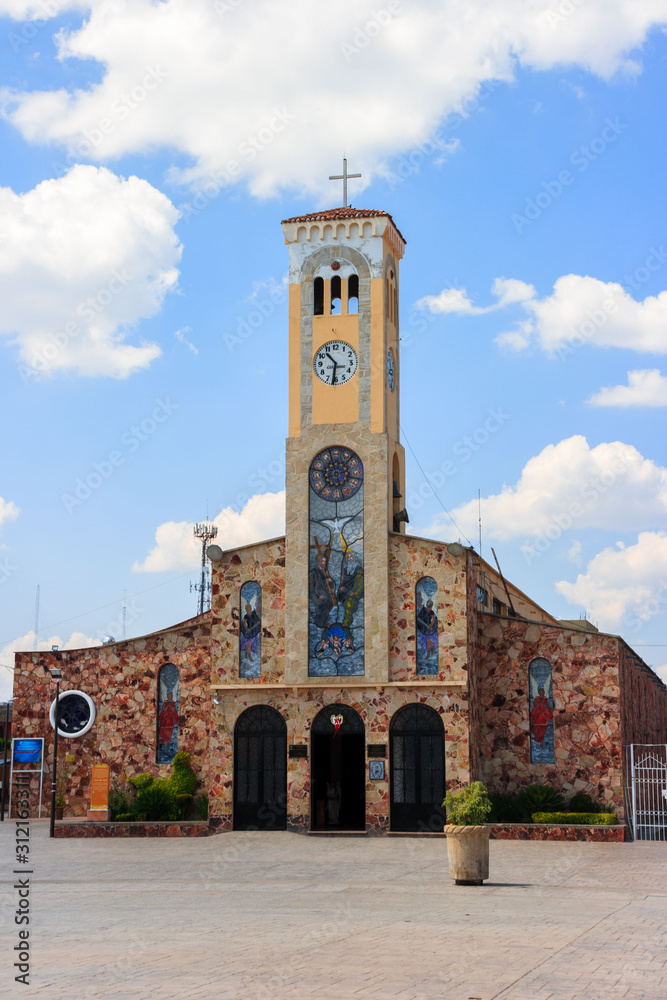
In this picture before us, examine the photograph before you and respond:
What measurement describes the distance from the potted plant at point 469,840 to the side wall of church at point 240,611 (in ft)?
44.9

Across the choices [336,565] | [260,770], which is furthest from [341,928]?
[336,565]

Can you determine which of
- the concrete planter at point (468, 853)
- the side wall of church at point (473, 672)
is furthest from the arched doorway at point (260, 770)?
the concrete planter at point (468, 853)

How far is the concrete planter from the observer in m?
19.3

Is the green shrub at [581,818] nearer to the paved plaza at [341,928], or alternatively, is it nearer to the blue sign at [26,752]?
the paved plaza at [341,928]

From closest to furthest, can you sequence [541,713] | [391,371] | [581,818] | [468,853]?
[468,853], [581,818], [541,713], [391,371]

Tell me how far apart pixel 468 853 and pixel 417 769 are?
12210mm

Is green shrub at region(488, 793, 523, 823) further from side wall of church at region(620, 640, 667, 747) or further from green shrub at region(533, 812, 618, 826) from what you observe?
side wall of church at region(620, 640, 667, 747)

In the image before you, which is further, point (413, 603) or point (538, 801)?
point (413, 603)

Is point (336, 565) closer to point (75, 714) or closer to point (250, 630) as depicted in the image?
point (250, 630)

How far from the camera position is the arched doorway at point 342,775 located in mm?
32125

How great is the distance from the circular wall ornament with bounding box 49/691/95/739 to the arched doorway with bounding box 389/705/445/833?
11.4 metres

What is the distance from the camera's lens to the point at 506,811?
31531mm

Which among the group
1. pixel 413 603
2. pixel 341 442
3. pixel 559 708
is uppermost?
pixel 341 442

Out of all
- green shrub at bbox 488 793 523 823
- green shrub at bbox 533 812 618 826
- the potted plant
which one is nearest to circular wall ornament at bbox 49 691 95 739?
green shrub at bbox 488 793 523 823
